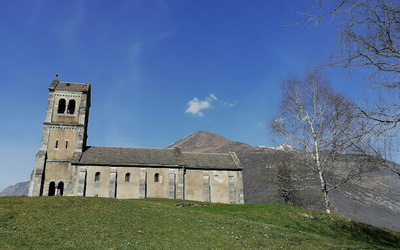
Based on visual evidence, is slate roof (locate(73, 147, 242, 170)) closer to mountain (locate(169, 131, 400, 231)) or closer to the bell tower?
the bell tower

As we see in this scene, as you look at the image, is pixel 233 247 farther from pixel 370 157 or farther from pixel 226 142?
pixel 226 142

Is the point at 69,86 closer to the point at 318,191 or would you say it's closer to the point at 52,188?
the point at 52,188

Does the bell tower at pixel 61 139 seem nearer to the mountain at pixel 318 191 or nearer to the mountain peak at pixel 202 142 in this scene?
the mountain at pixel 318 191

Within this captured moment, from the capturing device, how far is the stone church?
3609cm

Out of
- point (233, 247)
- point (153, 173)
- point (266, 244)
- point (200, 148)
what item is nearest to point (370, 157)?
point (266, 244)

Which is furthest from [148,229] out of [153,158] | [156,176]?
[153,158]

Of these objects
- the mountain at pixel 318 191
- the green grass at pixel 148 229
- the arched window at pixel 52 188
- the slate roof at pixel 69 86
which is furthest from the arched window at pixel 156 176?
the green grass at pixel 148 229

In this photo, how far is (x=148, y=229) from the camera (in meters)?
14.3

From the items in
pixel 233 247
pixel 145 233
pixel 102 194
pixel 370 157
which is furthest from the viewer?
pixel 102 194

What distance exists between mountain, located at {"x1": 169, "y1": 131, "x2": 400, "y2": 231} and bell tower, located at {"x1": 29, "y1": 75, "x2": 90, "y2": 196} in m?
24.8

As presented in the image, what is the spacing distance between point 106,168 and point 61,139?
25.6 feet

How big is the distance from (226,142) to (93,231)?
15813 cm

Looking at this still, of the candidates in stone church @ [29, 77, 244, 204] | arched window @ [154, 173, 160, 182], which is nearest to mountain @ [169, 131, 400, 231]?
stone church @ [29, 77, 244, 204]

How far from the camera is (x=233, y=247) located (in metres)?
11.8
